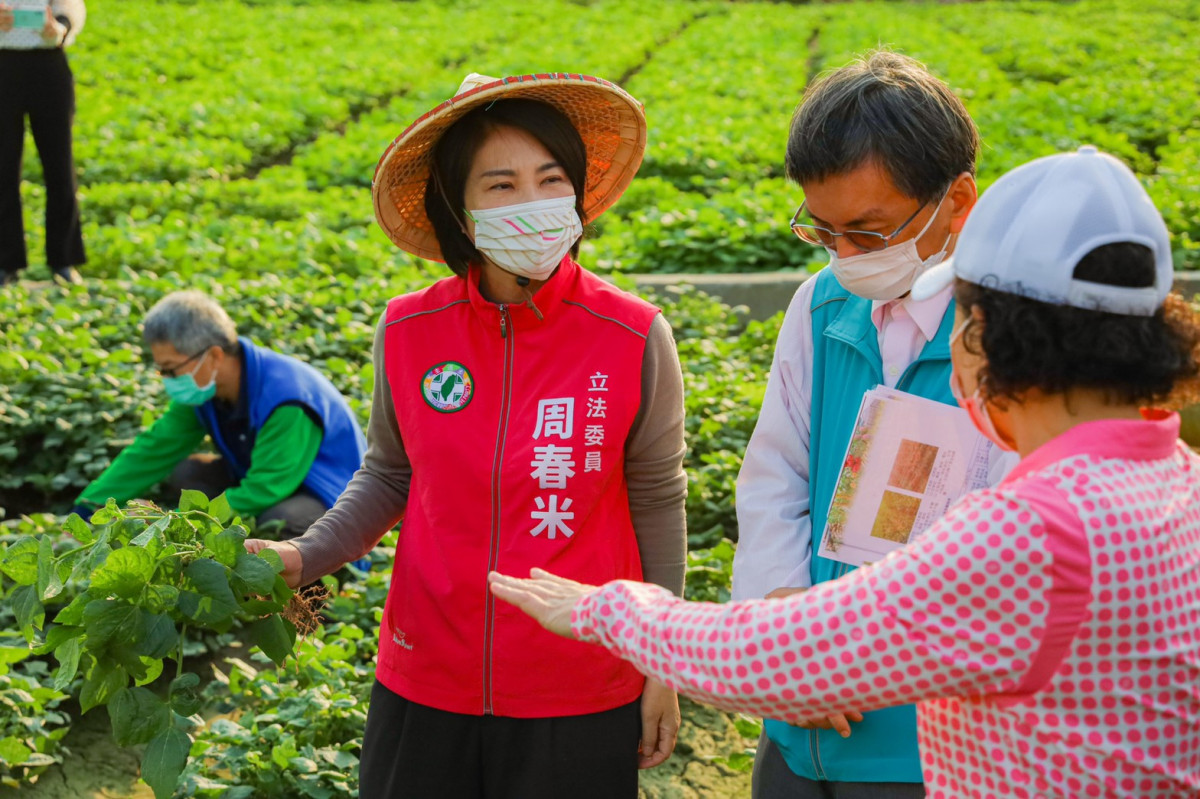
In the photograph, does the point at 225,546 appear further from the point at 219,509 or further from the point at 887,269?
the point at 887,269

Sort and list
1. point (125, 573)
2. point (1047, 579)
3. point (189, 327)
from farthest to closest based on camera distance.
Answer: point (189, 327) < point (125, 573) < point (1047, 579)

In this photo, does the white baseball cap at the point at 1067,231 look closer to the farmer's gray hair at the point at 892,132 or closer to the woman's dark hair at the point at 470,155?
the farmer's gray hair at the point at 892,132

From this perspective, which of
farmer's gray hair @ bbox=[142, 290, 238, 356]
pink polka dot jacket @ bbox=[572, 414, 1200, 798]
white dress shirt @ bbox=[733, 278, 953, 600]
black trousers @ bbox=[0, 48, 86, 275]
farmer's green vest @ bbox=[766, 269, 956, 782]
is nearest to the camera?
pink polka dot jacket @ bbox=[572, 414, 1200, 798]

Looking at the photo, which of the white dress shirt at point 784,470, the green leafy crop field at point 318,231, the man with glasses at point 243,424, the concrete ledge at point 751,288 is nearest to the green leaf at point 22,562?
the green leafy crop field at point 318,231

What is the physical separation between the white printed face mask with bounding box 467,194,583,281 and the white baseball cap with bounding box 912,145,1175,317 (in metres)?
0.99

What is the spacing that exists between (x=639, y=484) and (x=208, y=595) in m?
0.75

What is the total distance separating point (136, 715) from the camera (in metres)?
2.04

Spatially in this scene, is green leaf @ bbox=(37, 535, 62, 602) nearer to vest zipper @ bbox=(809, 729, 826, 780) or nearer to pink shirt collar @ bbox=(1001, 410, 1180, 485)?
vest zipper @ bbox=(809, 729, 826, 780)

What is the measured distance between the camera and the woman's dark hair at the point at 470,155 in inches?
83.4

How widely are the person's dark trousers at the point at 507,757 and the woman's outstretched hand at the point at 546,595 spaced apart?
0.59m

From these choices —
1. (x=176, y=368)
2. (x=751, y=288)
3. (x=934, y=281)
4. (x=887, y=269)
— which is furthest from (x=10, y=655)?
(x=751, y=288)

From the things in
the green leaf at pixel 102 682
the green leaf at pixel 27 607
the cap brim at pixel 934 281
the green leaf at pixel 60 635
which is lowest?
the green leaf at pixel 102 682

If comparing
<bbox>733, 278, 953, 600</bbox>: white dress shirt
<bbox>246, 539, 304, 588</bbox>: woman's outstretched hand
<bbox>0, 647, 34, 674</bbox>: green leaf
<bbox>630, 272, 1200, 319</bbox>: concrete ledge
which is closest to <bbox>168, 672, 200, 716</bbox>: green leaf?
<bbox>246, 539, 304, 588</bbox>: woman's outstretched hand

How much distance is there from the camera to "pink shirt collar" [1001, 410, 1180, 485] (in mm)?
1215
